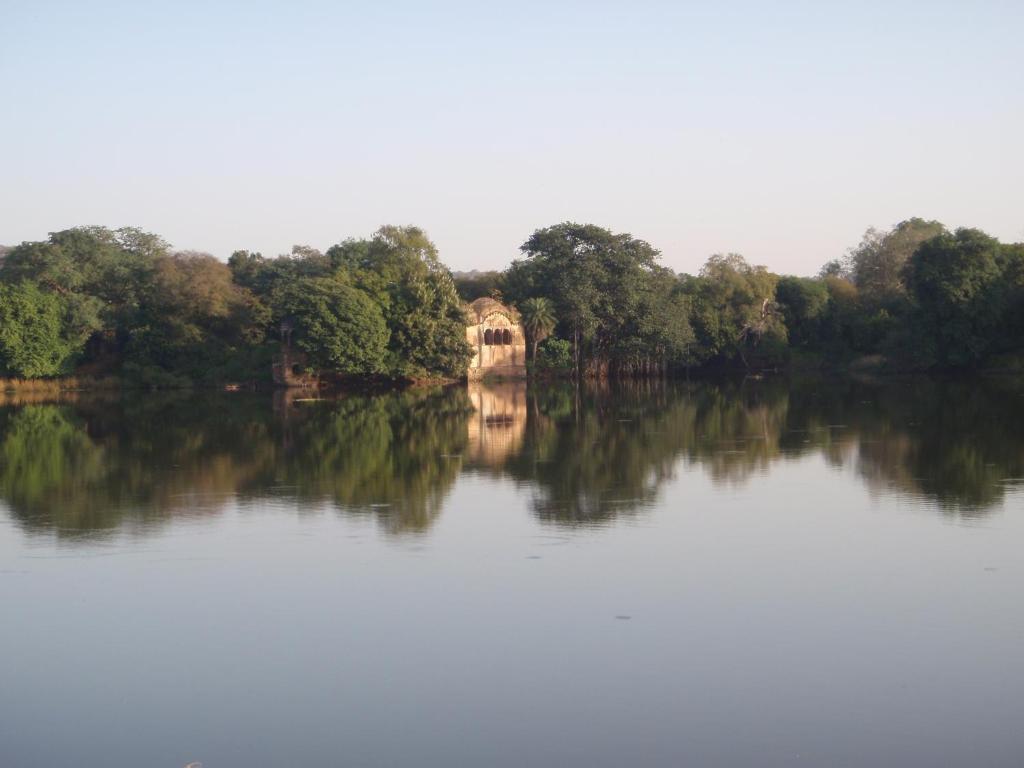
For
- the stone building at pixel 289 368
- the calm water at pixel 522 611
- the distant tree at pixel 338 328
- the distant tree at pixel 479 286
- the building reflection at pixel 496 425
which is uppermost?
the distant tree at pixel 479 286

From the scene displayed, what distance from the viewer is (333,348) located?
5666 centimetres

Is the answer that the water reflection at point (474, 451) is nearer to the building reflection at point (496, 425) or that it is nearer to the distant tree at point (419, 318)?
the building reflection at point (496, 425)

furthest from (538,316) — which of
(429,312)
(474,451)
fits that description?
(474,451)

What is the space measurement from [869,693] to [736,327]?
2508 inches

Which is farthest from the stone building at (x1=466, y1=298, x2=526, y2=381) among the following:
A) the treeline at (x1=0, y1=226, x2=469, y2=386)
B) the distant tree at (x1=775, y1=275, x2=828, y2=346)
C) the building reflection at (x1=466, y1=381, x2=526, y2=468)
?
the distant tree at (x1=775, y1=275, x2=828, y2=346)

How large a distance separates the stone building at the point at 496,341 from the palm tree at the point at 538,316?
100 centimetres

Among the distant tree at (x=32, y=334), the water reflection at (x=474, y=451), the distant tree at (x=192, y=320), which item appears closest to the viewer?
the water reflection at (x=474, y=451)

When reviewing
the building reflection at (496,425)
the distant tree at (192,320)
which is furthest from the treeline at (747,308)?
the distant tree at (192,320)

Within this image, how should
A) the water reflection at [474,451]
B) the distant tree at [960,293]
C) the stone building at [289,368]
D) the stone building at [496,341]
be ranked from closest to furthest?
the water reflection at [474,451] < the distant tree at [960,293] < the stone building at [289,368] < the stone building at [496,341]

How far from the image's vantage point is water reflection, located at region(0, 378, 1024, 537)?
16.9 m

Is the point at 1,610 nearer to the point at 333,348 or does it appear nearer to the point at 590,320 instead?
the point at 333,348

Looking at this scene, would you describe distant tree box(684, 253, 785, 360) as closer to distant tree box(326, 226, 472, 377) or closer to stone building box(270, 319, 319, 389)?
distant tree box(326, 226, 472, 377)

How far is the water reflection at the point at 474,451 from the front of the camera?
16.9 m

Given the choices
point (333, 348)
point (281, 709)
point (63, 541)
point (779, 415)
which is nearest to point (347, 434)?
point (779, 415)
